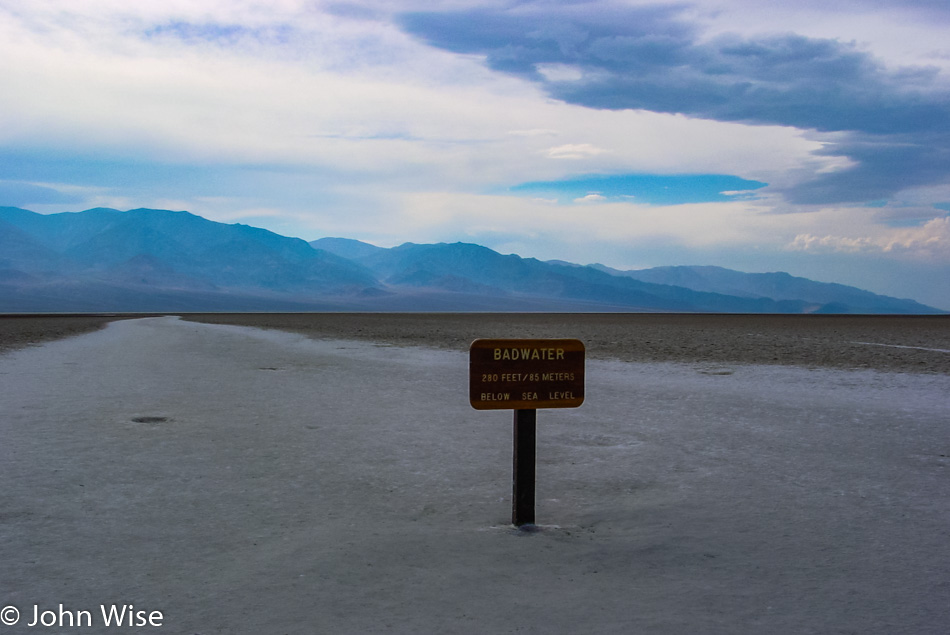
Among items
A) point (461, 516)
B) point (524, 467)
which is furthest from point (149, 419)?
point (524, 467)

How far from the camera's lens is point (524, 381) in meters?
4.80

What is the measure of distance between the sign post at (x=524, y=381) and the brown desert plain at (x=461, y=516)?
0.52m

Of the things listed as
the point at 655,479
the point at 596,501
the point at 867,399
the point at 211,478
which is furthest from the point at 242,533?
the point at 867,399

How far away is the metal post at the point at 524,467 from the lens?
16.2ft

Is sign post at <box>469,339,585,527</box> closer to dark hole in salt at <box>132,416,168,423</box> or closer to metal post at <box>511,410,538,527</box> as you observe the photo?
metal post at <box>511,410,538,527</box>

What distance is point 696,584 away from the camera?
4.06 m

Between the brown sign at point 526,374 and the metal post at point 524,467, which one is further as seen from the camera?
the metal post at point 524,467

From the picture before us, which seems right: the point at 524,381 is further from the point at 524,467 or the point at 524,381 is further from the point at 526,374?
the point at 524,467

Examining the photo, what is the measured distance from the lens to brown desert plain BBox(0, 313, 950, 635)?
3713 millimetres

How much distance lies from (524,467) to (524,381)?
58 cm

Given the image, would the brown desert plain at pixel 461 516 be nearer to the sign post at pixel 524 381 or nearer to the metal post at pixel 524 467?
Answer: the metal post at pixel 524 467

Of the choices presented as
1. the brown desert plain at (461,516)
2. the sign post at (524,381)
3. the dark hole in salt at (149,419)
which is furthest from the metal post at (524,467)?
the dark hole in salt at (149,419)

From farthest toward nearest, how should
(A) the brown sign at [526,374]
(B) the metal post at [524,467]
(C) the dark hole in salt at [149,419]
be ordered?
(C) the dark hole in salt at [149,419], (B) the metal post at [524,467], (A) the brown sign at [526,374]

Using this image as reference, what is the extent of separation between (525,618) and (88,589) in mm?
2222
